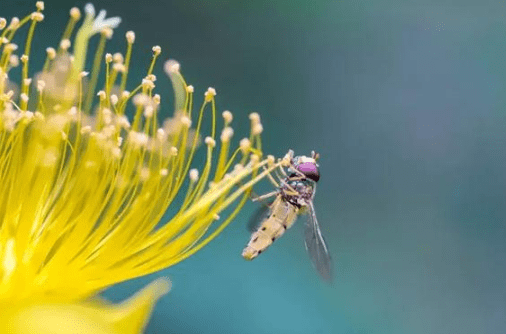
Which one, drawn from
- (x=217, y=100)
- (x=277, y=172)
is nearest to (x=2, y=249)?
(x=277, y=172)

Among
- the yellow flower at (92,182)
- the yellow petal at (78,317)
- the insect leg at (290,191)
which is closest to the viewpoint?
the yellow petal at (78,317)

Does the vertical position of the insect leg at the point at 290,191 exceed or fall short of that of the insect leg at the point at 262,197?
it exceeds it

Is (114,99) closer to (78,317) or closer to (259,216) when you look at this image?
(259,216)

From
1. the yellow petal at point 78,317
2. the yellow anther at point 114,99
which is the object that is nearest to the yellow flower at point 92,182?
the yellow anther at point 114,99

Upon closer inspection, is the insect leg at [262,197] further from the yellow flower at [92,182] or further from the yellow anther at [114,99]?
the yellow anther at [114,99]

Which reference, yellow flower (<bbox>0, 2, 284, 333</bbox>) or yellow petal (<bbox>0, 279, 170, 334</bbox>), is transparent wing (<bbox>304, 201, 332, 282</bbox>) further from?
yellow petal (<bbox>0, 279, 170, 334</bbox>)

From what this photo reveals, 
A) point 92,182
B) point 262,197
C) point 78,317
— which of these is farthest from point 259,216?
point 78,317
